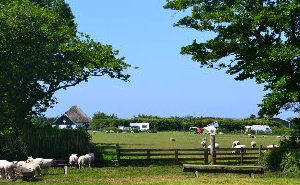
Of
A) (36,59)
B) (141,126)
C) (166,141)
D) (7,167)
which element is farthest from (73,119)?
(7,167)

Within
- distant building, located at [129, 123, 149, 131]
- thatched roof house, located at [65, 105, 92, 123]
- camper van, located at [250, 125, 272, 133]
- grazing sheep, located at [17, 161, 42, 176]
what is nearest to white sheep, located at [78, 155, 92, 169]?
grazing sheep, located at [17, 161, 42, 176]

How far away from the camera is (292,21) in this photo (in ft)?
105

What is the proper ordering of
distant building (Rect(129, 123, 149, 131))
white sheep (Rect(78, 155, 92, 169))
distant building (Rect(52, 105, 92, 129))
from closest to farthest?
white sheep (Rect(78, 155, 92, 169)) → distant building (Rect(129, 123, 149, 131)) → distant building (Rect(52, 105, 92, 129))

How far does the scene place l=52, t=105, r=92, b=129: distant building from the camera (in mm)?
123994

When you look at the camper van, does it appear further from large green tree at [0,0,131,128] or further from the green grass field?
large green tree at [0,0,131,128]

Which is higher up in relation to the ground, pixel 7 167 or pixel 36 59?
pixel 36 59

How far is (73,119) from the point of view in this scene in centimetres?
12638

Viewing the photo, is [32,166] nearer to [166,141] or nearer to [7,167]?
[7,167]

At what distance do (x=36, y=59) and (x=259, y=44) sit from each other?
17.9 m

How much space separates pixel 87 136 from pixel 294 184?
2003 centimetres

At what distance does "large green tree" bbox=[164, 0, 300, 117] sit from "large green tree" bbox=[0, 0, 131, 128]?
492 inches

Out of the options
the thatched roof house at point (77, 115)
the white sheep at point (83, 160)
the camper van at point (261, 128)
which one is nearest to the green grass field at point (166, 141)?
the white sheep at point (83, 160)

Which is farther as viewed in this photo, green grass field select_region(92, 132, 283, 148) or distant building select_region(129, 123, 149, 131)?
distant building select_region(129, 123, 149, 131)

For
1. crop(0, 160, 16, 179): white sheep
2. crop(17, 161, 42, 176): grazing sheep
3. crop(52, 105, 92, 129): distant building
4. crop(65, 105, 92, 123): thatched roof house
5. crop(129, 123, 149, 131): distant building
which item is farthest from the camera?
crop(65, 105, 92, 123): thatched roof house
